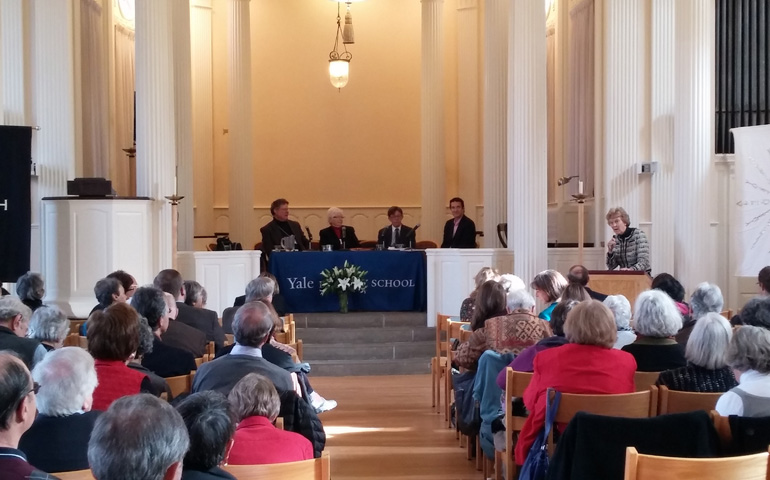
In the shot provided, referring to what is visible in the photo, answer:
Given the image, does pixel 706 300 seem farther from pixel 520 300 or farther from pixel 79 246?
pixel 79 246

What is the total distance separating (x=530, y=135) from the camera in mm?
10406

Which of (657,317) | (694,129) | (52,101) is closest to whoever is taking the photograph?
(657,317)

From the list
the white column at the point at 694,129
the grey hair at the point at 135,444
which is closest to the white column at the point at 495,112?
the white column at the point at 694,129

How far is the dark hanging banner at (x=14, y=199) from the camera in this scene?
955 cm

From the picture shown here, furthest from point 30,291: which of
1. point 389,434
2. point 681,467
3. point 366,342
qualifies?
point 681,467

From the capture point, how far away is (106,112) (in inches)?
506

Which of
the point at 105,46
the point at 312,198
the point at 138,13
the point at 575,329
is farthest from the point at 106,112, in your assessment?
the point at 575,329

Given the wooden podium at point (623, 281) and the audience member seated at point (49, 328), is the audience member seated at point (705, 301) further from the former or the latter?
the audience member seated at point (49, 328)

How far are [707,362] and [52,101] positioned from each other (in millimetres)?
8739

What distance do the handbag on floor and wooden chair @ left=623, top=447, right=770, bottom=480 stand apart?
1.19 meters

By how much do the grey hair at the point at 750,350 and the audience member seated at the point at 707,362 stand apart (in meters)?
0.34

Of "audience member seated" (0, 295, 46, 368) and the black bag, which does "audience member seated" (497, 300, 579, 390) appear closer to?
the black bag

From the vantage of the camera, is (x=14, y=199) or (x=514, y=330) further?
(x=14, y=199)

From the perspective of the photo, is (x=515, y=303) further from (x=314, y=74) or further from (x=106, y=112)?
(x=314, y=74)
